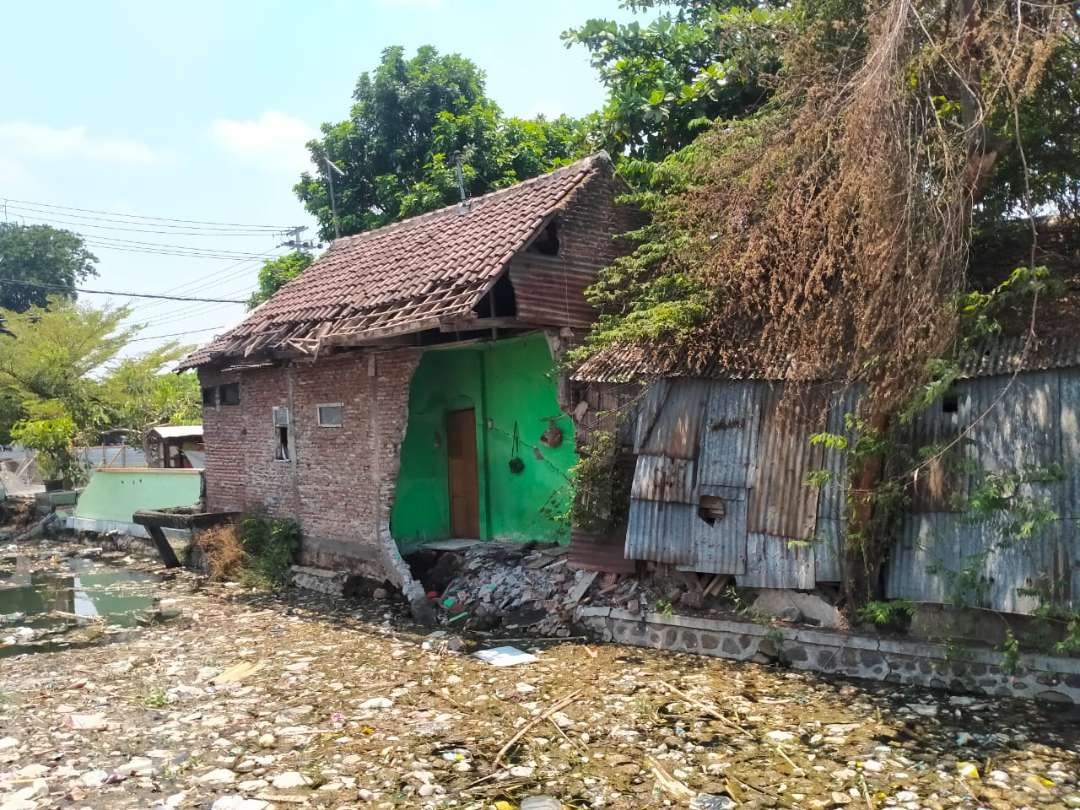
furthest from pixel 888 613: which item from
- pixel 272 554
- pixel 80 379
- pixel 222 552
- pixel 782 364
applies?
pixel 80 379

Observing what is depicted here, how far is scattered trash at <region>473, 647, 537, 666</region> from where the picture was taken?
761 centimetres

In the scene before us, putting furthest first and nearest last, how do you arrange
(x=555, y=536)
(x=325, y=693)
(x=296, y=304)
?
1. (x=296, y=304)
2. (x=555, y=536)
3. (x=325, y=693)

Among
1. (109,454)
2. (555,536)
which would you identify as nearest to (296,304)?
(555,536)

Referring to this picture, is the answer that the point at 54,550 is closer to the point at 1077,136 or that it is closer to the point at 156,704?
the point at 156,704

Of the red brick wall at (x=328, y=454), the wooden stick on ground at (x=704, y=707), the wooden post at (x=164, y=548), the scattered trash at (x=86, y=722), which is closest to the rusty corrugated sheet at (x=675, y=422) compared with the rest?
the wooden stick on ground at (x=704, y=707)

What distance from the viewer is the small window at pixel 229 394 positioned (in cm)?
1388

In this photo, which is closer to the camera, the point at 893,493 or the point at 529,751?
the point at 529,751

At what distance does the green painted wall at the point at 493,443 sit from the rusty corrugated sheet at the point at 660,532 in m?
1.94

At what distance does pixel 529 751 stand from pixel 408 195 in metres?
14.1

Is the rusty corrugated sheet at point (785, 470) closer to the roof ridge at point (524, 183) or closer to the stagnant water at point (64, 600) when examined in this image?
the roof ridge at point (524, 183)

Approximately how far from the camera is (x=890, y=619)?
6.77 metres

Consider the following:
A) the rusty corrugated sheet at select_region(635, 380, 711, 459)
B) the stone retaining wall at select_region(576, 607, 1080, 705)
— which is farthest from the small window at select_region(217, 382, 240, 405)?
the rusty corrugated sheet at select_region(635, 380, 711, 459)

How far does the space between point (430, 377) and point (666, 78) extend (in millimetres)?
5856

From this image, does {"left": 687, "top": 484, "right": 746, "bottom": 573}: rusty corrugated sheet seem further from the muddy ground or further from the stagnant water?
the stagnant water
